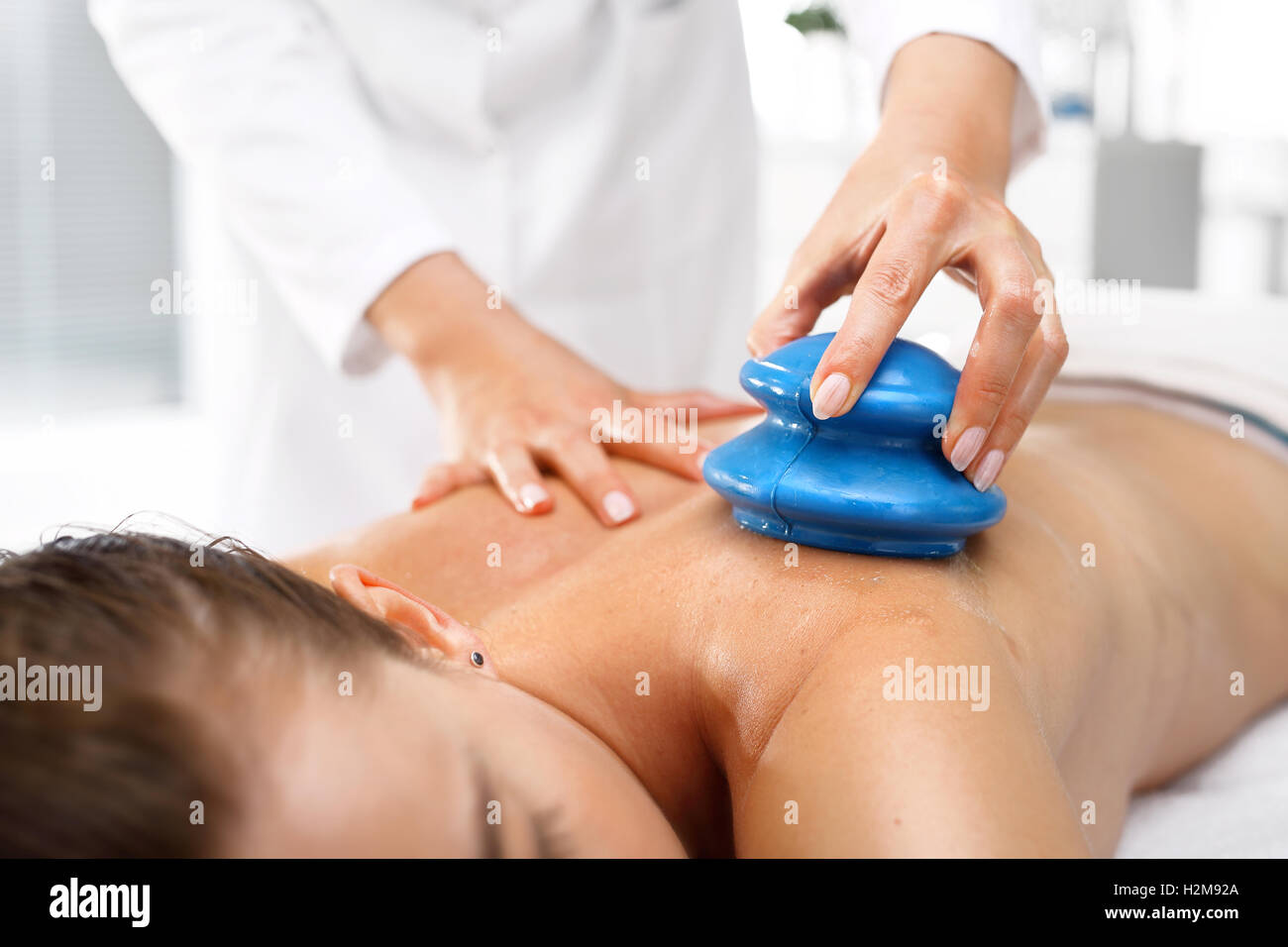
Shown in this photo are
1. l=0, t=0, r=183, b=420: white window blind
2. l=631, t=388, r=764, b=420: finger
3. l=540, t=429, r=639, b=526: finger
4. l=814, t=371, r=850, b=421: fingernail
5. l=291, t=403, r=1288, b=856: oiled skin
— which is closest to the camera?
l=291, t=403, r=1288, b=856: oiled skin

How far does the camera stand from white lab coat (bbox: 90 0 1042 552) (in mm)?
1381

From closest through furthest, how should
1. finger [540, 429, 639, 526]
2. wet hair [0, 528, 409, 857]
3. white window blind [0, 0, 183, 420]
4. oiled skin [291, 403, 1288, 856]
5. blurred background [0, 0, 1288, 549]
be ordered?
1. wet hair [0, 528, 409, 857]
2. oiled skin [291, 403, 1288, 856]
3. finger [540, 429, 639, 526]
4. blurred background [0, 0, 1288, 549]
5. white window blind [0, 0, 183, 420]

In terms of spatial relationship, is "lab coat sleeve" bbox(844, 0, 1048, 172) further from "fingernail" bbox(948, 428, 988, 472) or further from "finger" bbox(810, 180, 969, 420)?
"fingernail" bbox(948, 428, 988, 472)

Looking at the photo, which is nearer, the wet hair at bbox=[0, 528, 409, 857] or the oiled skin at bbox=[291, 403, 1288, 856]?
the wet hair at bbox=[0, 528, 409, 857]

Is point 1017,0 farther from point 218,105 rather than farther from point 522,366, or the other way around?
point 218,105

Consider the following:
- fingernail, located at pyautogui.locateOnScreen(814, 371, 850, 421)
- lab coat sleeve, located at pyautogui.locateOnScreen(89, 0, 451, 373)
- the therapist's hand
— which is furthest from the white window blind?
fingernail, located at pyautogui.locateOnScreen(814, 371, 850, 421)

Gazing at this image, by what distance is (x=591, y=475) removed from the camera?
1072mm

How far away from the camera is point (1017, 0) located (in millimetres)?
1142

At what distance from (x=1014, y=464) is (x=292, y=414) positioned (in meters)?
0.97

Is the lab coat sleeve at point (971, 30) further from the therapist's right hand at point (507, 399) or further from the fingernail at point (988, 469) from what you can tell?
the fingernail at point (988, 469)

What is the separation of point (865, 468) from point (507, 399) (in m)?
0.47

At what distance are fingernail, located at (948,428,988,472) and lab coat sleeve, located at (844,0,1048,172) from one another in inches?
19.9

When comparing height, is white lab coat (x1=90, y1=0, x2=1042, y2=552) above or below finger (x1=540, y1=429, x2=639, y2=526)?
above

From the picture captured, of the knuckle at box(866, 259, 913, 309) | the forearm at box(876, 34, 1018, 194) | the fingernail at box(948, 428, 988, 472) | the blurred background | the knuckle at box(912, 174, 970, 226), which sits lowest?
the fingernail at box(948, 428, 988, 472)
